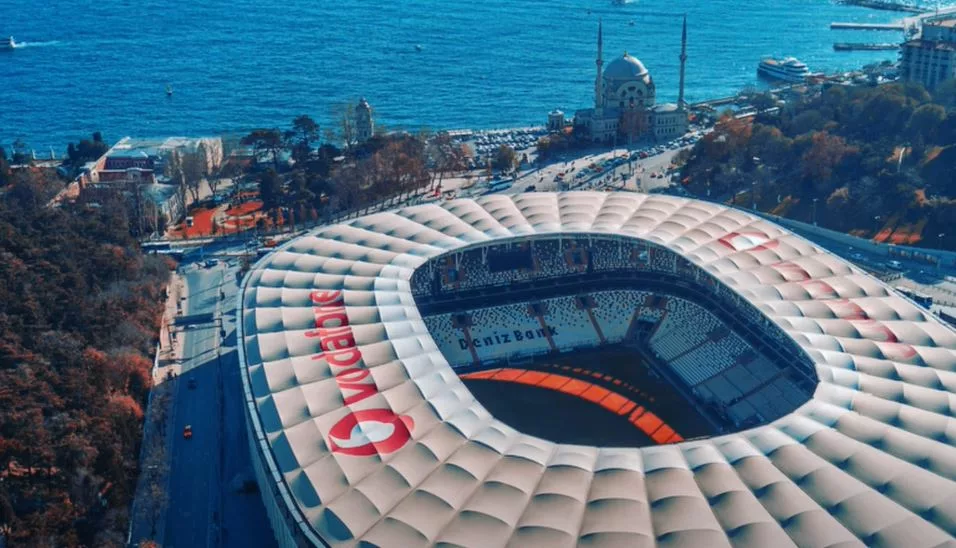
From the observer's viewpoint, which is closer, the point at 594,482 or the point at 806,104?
the point at 594,482

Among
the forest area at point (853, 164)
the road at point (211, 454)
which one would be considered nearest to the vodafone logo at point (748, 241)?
the forest area at point (853, 164)

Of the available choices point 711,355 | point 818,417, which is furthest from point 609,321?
point 818,417

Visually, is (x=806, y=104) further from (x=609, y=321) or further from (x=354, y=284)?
(x=354, y=284)

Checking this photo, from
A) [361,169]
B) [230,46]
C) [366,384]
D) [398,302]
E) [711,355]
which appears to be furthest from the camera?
[230,46]

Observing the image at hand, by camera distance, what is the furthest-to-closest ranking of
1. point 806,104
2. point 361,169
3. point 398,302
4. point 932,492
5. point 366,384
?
point 806,104
point 361,169
point 398,302
point 366,384
point 932,492

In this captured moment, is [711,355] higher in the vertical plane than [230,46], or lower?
lower

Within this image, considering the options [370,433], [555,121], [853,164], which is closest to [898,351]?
[370,433]

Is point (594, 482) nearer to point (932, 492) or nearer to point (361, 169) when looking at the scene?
point (932, 492)
